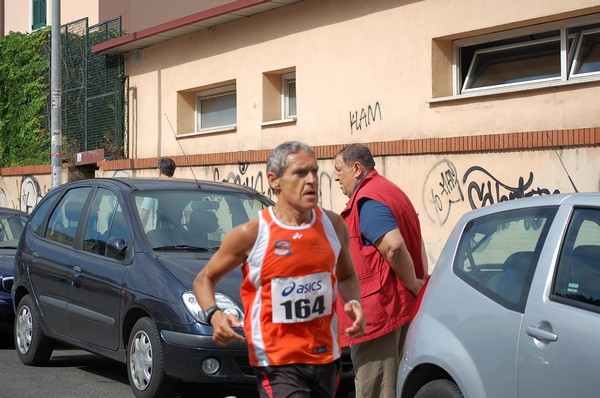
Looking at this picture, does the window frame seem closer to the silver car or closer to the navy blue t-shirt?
the navy blue t-shirt

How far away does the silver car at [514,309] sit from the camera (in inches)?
170

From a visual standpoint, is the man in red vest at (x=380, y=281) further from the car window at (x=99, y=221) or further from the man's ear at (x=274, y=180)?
the car window at (x=99, y=221)

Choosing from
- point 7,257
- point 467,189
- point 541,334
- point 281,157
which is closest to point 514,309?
point 541,334

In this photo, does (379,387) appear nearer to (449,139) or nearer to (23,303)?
(23,303)

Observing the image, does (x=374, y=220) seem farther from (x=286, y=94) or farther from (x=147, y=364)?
(x=286, y=94)

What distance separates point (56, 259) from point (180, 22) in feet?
25.9

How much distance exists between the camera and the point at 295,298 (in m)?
4.29

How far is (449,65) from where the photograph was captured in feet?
39.0

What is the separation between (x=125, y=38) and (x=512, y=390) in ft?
45.9

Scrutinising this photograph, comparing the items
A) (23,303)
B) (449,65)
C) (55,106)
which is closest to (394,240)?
(23,303)

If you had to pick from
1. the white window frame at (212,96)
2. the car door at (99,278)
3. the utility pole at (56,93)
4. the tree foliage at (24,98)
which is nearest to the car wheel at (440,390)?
the car door at (99,278)

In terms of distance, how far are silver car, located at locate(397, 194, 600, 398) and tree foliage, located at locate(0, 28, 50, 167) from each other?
17.1m

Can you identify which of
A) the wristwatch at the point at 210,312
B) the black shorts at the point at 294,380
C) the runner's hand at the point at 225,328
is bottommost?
the black shorts at the point at 294,380

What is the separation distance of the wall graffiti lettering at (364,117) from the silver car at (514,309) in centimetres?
716
